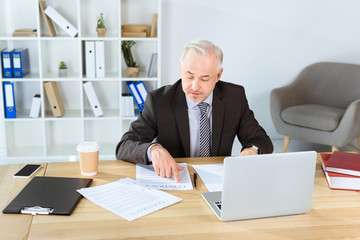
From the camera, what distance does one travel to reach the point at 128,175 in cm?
182

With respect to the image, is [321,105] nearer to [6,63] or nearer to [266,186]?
[6,63]

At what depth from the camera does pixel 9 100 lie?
3898mm

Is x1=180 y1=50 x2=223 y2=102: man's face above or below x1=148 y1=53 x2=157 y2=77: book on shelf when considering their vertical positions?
above

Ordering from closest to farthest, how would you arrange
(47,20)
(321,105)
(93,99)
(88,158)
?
(88,158), (47,20), (93,99), (321,105)

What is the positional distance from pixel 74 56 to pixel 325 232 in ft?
10.5

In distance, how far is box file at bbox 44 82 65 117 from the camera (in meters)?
3.92

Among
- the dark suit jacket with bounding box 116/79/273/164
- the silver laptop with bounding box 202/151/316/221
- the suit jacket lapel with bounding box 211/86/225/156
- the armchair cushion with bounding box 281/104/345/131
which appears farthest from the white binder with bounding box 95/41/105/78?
the silver laptop with bounding box 202/151/316/221

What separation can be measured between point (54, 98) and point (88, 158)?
233 cm

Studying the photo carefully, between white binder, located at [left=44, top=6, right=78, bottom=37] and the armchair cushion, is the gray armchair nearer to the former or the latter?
the armchair cushion

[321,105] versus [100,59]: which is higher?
[100,59]

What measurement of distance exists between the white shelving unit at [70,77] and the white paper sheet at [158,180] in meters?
2.16

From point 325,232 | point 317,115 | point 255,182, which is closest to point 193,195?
point 255,182

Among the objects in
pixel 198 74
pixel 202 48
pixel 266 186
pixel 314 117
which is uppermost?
pixel 202 48

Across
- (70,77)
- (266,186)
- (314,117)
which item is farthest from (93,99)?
(266,186)
